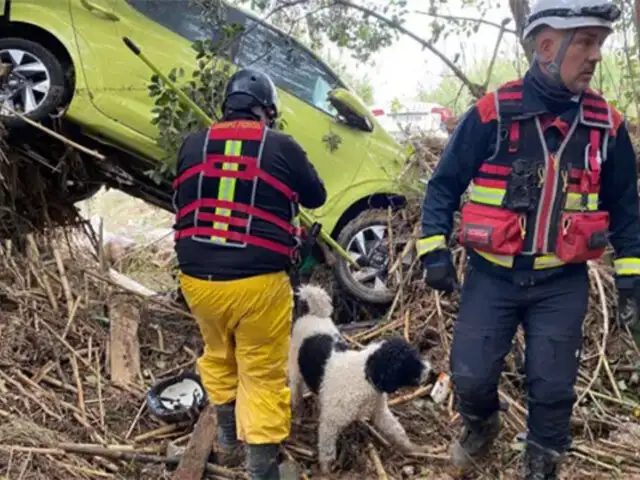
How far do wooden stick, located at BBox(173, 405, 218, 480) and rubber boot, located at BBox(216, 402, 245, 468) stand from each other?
6 centimetres

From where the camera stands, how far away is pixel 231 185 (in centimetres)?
355

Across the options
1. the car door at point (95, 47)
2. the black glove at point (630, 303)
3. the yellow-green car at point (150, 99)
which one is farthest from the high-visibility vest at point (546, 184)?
the car door at point (95, 47)

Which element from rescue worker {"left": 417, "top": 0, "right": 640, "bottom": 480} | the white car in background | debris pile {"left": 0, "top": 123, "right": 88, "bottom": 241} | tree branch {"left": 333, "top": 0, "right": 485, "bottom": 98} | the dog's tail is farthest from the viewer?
tree branch {"left": 333, "top": 0, "right": 485, "bottom": 98}

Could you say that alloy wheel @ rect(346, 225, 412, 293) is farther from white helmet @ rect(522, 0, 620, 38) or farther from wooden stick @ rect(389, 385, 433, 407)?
white helmet @ rect(522, 0, 620, 38)

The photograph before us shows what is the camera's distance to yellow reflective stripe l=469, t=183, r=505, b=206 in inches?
128

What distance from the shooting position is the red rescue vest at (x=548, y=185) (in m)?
3.18

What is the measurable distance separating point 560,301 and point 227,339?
160cm

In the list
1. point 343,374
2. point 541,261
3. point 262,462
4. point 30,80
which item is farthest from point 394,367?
point 30,80

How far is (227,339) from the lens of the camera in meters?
3.77

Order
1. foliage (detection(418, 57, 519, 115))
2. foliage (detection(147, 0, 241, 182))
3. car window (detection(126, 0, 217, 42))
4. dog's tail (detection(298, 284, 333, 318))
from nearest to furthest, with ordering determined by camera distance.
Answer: dog's tail (detection(298, 284, 333, 318))
foliage (detection(147, 0, 241, 182))
car window (detection(126, 0, 217, 42))
foliage (detection(418, 57, 519, 115))

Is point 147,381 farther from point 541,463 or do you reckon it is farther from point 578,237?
point 578,237

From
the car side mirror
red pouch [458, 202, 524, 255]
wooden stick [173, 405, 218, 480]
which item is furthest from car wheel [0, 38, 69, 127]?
red pouch [458, 202, 524, 255]

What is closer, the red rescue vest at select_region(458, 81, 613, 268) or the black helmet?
the red rescue vest at select_region(458, 81, 613, 268)

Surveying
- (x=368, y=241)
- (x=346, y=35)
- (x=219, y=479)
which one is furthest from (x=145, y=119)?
(x=219, y=479)
